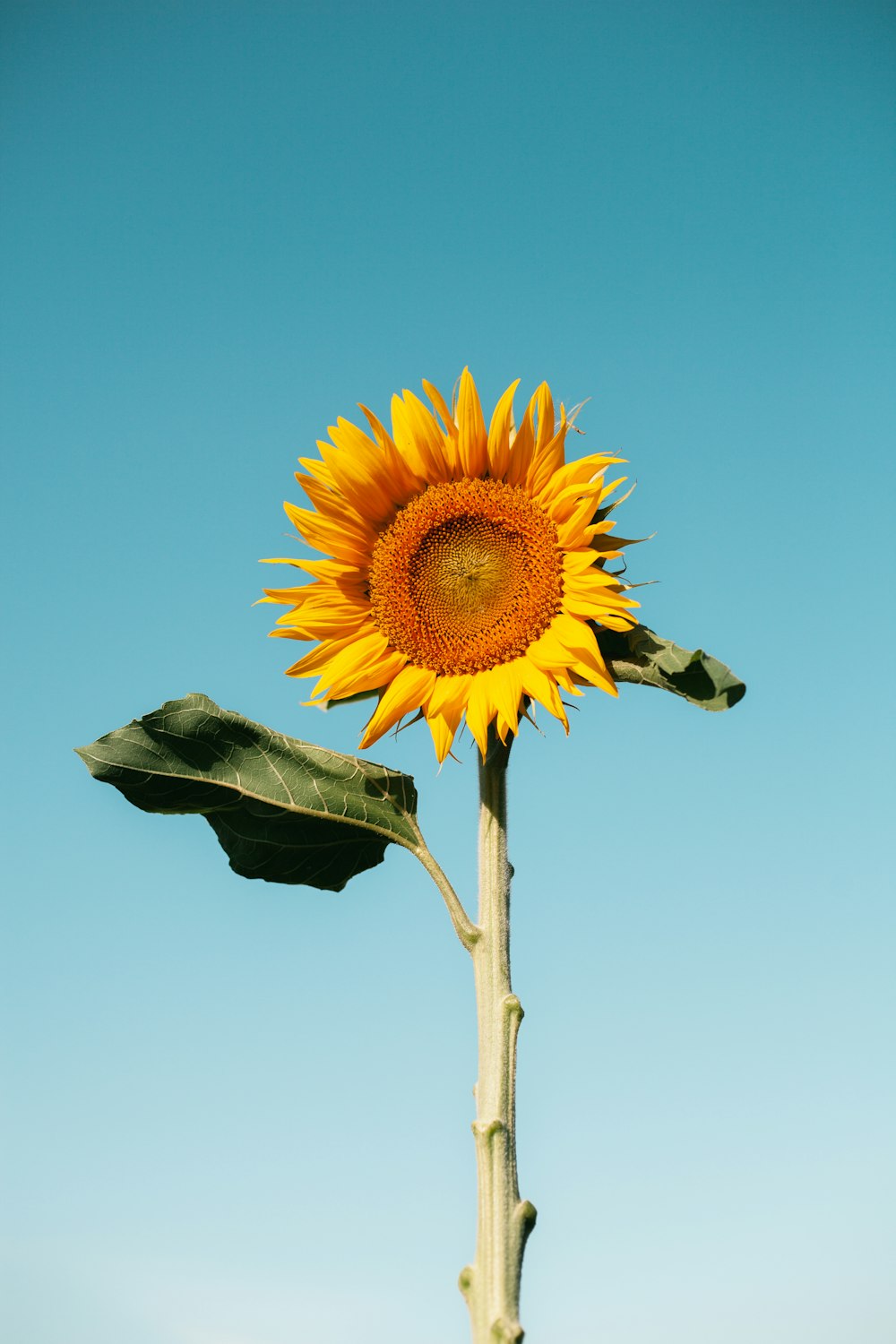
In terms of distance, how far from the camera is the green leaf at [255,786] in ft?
11.6

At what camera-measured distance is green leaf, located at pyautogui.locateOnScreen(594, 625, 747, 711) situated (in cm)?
308

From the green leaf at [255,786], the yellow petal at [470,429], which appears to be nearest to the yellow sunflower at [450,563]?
the yellow petal at [470,429]

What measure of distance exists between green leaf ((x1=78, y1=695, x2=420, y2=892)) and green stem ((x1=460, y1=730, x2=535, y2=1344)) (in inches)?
15.4

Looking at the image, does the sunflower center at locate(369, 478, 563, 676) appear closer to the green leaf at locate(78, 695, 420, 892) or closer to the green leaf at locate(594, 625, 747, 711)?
the green leaf at locate(594, 625, 747, 711)

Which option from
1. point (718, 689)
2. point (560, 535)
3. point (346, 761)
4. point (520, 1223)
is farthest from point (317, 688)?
point (520, 1223)

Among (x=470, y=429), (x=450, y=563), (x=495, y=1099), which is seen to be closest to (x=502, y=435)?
(x=470, y=429)

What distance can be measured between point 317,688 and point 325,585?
1.13ft

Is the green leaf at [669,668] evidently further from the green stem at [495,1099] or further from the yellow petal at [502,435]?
the yellow petal at [502,435]

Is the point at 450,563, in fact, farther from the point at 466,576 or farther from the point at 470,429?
A: the point at 470,429

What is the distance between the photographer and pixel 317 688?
3.62 meters

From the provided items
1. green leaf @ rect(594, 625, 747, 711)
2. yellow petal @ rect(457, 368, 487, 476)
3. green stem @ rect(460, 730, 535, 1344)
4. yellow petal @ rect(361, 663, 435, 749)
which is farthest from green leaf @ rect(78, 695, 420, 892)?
yellow petal @ rect(457, 368, 487, 476)

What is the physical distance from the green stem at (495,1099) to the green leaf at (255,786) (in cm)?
39

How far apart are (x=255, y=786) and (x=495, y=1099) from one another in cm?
126

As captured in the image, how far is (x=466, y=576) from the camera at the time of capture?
365 centimetres
